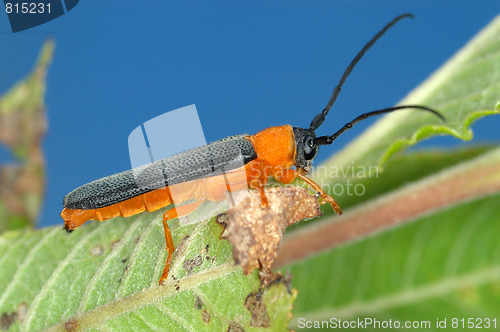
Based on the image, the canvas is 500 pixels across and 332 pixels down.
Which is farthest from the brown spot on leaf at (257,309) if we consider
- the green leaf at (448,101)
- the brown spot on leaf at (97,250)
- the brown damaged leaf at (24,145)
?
the brown damaged leaf at (24,145)

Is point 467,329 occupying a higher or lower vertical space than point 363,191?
lower

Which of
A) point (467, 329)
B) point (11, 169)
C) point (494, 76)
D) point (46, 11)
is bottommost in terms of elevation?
point (467, 329)

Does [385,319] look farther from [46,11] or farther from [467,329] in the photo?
[46,11]

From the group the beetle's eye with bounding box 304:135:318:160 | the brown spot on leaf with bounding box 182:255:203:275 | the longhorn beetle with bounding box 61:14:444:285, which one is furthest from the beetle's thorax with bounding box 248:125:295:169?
the brown spot on leaf with bounding box 182:255:203:275

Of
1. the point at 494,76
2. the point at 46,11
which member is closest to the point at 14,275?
the point at 46,11

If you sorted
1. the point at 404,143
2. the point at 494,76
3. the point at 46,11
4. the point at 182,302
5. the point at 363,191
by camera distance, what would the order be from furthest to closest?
the point at 46,11 → the point at 363,191 → the point at 494,76 → the point at 404,143 → the point at 182,302

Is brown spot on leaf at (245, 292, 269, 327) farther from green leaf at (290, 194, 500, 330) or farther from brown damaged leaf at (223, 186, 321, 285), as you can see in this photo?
green leaf at (290, 194, 500, 330)

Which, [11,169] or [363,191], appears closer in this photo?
[363,191]
